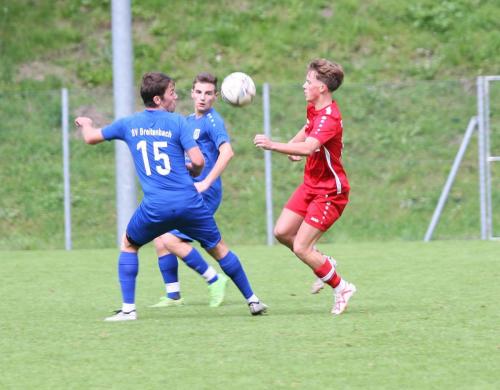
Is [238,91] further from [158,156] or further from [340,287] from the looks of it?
[340,287]

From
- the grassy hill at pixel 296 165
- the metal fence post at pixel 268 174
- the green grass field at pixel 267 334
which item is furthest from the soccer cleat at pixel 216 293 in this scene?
the grassy hill at pixel 296 165

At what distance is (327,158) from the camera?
831cm

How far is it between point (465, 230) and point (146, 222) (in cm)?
813

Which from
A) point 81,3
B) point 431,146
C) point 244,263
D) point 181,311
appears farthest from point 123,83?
point 81,3

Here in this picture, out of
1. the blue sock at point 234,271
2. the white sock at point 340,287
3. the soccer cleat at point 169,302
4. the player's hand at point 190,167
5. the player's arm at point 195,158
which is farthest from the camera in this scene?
Answer: the soccer cleat at point 169,302

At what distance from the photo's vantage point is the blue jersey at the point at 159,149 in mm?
7777

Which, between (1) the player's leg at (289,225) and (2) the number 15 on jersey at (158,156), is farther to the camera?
(1) the player's leg at (289,225)

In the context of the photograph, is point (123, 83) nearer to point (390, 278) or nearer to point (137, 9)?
point (390, 278)

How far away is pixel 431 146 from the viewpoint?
15836mm

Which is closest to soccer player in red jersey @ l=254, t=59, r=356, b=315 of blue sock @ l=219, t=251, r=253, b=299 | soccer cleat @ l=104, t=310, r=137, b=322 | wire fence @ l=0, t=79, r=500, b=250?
blue sock @ l=219, t=251, r=253, b=299

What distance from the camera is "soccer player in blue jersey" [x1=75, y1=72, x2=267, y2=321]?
779 centimetres

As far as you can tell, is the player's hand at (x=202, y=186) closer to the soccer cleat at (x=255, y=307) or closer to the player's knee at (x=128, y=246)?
the player's knee at (x=128, y=246)

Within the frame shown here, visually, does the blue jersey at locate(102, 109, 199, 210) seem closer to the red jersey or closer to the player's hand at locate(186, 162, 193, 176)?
the player's hand at locate(186, 162, 193, 176)

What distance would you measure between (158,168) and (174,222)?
0.37m
